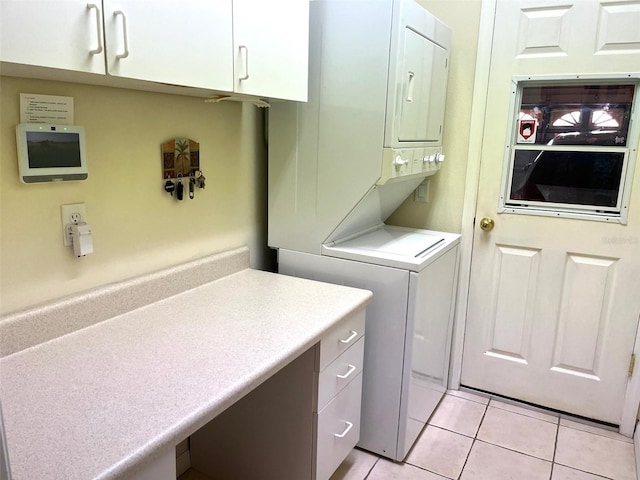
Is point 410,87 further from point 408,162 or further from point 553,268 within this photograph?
point 553,268

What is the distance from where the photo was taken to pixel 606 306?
2213 mm

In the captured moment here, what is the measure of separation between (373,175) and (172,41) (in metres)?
0.87

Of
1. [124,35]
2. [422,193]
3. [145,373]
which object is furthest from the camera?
[422,193]

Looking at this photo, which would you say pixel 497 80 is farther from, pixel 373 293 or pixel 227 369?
pixel 227 369

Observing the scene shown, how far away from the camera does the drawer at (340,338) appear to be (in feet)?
5.21

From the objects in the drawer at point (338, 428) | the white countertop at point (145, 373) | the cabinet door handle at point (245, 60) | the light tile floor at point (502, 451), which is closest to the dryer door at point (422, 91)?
the cabinet door handle at point (245, 60)

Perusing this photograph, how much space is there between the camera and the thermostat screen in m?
1.25

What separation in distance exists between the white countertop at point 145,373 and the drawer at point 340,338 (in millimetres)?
59

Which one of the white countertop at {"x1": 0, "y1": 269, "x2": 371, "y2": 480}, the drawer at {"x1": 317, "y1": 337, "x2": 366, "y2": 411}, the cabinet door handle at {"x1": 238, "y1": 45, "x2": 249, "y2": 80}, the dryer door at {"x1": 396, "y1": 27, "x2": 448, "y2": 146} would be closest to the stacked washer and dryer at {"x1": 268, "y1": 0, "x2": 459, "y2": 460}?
the dryer door at {"x1": 396, "y1": 27, "x2": 448, "y2": 146}

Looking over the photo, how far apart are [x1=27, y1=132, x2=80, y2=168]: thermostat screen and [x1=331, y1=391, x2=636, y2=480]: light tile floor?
1551mm

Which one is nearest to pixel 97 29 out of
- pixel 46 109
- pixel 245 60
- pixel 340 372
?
pixel 46 109

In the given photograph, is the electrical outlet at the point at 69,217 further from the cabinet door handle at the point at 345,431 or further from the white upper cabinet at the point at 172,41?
the cabinet door handle at the point at 345,431

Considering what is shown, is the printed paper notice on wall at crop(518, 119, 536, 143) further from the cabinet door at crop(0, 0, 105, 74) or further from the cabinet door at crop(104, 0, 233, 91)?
the cabinet door at crop(0, 0, 105, 74)

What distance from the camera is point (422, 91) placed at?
1.96m
